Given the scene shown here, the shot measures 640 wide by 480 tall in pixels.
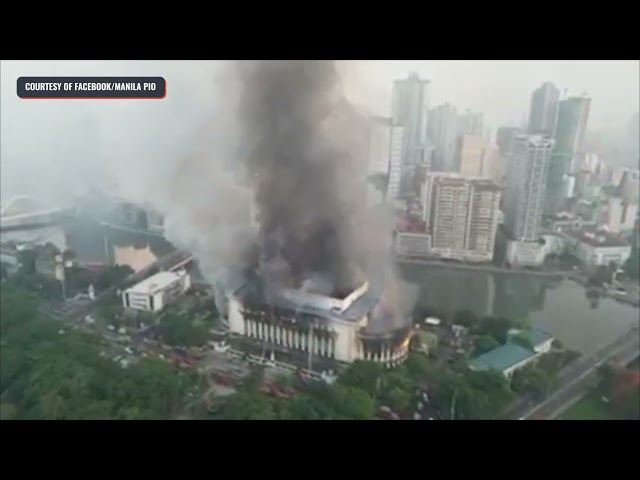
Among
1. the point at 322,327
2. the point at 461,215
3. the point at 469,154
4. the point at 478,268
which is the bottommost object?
the point at 322,327

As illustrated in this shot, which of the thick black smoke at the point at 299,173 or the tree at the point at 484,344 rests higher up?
the thick black smoke at the point at 299,173

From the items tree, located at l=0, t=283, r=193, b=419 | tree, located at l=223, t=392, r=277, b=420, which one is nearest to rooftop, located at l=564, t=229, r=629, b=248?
tree, located at l=223, t=392, r=277, b=420

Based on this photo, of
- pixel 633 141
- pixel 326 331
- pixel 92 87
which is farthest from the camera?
pixel 326 331

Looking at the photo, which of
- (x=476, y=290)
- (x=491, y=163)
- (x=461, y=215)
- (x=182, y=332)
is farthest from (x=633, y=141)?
(x=182, y=332)

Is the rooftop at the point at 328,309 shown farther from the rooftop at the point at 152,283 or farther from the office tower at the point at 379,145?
the office tower at the point at 379,145

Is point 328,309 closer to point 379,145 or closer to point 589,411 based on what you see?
point 379,145

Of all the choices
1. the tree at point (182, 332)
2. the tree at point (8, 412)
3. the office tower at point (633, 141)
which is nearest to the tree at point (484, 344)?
the office tower at point (633, 141)
